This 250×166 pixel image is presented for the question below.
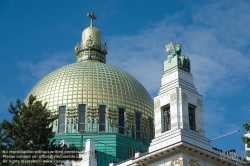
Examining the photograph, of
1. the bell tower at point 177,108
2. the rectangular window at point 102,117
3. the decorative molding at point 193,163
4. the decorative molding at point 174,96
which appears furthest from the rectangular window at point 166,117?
the rectangular window at point 102,117

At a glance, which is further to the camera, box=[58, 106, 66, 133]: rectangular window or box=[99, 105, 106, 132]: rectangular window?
box=[58, 106, 66, 133]: rectangular window

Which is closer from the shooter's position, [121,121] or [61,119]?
[61,119]

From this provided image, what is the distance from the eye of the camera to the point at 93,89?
2411 inches

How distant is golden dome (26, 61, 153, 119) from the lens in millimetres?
60531

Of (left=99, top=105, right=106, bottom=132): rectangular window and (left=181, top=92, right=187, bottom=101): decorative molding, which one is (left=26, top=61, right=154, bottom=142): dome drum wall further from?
(left=181, top=92, right=187, bottom=101): decorative molding

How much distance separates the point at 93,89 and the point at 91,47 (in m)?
9.38

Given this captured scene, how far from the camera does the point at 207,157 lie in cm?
4153

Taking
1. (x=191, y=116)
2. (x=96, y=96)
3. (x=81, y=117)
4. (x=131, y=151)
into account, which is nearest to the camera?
(x=191, y=116)

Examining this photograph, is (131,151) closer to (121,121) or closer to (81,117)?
(121,121)

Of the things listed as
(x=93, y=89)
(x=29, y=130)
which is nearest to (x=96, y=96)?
(x=93, y=89)

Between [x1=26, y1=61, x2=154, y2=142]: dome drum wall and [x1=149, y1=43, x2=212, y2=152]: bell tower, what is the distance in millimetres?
15155

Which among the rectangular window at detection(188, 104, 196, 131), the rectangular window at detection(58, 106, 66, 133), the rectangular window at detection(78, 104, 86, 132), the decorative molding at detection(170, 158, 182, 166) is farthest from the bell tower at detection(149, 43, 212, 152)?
the rectangular window at detection(58, 106, 66, 133)

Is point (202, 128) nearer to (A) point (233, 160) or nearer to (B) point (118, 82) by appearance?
(A) point (233, 160)

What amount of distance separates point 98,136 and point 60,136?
352 cm
